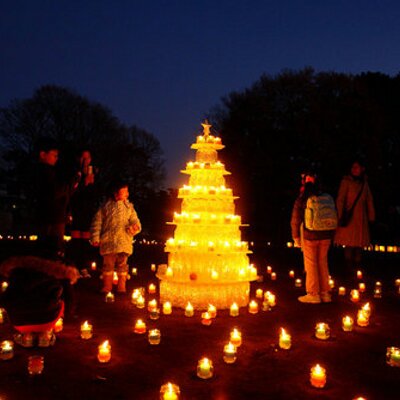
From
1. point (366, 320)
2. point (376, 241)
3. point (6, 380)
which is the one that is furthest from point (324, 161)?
point (6, 380)

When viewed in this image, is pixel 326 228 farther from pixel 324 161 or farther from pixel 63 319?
pixel 324 161

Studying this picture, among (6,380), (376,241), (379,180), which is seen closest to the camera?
(6,380)

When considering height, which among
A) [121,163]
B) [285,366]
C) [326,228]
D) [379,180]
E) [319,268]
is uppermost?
[121,163]

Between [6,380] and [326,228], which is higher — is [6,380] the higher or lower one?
the lower one

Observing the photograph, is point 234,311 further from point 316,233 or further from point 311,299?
point 316,233

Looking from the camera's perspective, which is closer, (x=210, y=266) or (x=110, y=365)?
(x=110, y=365)

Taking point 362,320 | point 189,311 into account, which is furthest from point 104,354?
→ point 362,320

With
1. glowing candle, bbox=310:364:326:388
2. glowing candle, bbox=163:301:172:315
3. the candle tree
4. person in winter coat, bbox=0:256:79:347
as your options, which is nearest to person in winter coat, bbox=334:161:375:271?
the candle tree

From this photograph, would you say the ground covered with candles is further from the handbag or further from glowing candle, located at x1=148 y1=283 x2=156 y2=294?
the handbag

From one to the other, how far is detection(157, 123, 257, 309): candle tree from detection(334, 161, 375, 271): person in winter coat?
4.08m

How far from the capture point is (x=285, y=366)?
592 centimetres

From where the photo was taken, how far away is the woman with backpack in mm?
9641

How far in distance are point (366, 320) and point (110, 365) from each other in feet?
14.2

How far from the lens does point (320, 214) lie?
9.61 metres
